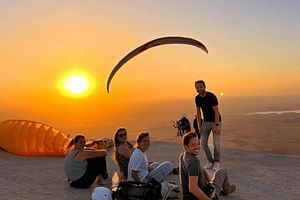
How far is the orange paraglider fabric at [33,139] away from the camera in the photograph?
1041 centimetres

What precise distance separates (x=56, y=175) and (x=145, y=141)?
11.2 feet

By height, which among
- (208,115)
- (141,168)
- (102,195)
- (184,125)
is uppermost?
(208,115)

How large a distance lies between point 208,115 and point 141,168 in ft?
8.92

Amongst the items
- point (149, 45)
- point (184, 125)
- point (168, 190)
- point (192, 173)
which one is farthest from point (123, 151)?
point (184, 125)

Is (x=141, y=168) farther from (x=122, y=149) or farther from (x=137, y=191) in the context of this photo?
(x=122, y=149)

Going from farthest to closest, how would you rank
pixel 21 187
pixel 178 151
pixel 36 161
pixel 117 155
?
pixel 178 151
pixel 36 161
pixel 21 187
pixel 117 155

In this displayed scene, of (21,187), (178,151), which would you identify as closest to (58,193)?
(21,187)

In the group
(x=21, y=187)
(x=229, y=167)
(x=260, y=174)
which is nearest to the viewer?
(x=21, y=187)

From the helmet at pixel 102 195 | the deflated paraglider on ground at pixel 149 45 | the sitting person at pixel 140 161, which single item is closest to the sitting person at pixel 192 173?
the sitting person at pixel 140 161

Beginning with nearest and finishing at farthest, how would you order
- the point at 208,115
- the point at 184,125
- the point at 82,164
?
the point at 82,164, the point at 208,115, the point at 184,125

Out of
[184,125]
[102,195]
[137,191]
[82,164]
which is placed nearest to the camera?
[137,191]

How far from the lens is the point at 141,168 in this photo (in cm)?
554

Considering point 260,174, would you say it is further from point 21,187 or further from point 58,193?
point 21,187

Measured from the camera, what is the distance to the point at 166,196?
5.35 meters
